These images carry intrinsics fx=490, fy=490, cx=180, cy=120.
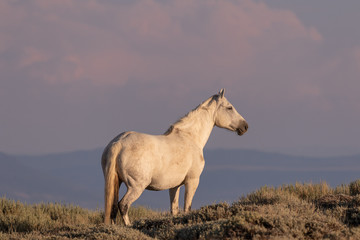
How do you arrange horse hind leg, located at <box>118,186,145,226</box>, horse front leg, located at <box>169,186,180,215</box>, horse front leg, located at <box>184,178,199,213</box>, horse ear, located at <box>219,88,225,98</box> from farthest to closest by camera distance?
horse ear, located at <box>219,88,225,98</box>, horse front leg, located at <box>169,186,180,215</box>, horse front leg, located at <box>184,178,199,213</box>, horse hind leg, located at <box>118,186,145,226</box>

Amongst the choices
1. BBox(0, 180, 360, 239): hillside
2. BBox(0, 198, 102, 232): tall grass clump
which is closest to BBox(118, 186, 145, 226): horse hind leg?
BBox(0, 180, 360, 239): hillside

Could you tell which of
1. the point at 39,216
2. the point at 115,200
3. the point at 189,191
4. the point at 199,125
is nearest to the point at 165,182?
the point at 189,191

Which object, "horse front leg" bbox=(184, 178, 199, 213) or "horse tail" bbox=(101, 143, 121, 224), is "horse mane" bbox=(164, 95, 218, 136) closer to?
"horse front leg" bbox=(184, 178, 199, 213)

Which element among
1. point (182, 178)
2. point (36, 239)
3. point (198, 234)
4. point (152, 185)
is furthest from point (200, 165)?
point (36, 239)

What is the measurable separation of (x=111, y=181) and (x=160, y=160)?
1118 millimetres

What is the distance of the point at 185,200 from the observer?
1105 cm

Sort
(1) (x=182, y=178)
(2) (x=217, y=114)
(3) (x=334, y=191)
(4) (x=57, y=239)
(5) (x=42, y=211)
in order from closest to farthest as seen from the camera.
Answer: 1. (4) (x=57, y=239)
2. (1) (x=182, y=178)
3. (2) (x=217, y=114)
4. (5) (x=42, y=211)
5. (3) (x=334, y=191)

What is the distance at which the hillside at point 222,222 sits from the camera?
7.95 m

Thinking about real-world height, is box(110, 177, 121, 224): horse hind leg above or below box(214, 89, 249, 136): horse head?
below

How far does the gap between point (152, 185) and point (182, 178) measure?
0.75 m

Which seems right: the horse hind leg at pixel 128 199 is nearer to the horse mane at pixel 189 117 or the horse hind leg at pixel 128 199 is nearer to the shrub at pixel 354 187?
the horse mane at pixel 189 117

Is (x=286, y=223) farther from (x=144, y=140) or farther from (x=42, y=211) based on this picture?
(x=42, y=211)

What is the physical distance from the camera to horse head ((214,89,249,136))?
39.7 feet

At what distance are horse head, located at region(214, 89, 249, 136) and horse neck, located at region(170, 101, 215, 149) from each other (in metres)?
0.20
